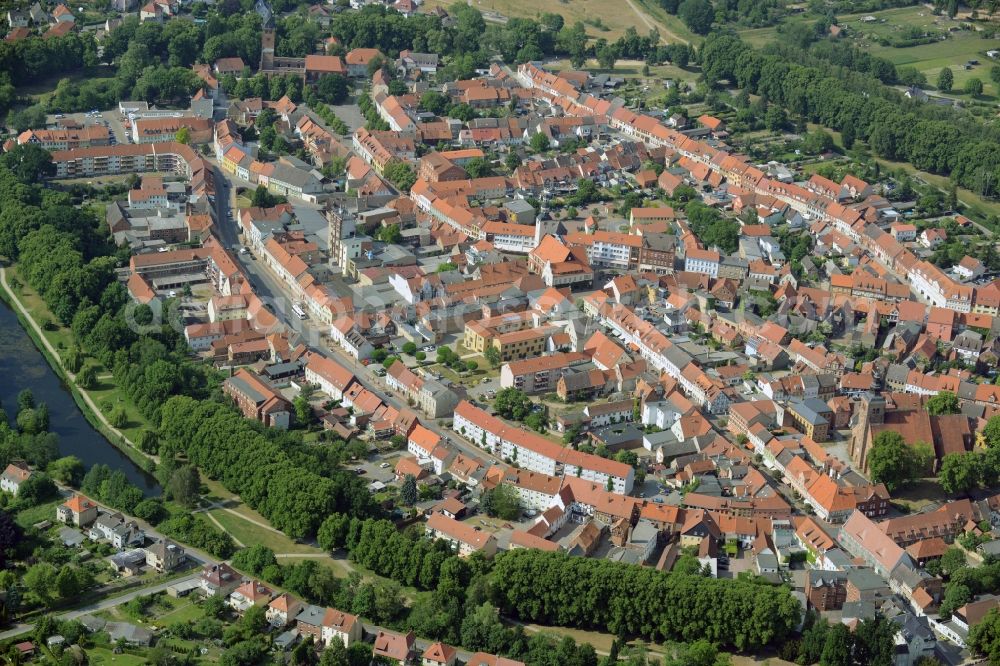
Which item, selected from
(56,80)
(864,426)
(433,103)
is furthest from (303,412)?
(56,80)

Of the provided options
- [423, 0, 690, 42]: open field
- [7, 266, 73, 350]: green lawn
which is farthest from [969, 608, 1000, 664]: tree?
[423, 0, 690, 42]: open field

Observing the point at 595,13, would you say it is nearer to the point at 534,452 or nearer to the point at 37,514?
the point at 534,452

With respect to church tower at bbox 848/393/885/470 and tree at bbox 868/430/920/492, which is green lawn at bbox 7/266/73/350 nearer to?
church tower at bbox 848/393/885/470

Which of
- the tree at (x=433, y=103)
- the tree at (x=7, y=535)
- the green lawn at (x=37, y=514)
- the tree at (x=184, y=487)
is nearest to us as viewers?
the tree at (x=7, y=535)

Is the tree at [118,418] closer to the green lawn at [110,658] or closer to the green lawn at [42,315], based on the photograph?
the green lawn at [42,315]

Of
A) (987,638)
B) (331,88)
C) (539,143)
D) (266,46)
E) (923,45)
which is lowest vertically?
→ (987,638)

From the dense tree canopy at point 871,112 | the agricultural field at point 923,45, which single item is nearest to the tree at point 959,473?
the dense tree canopy at point 871,112
